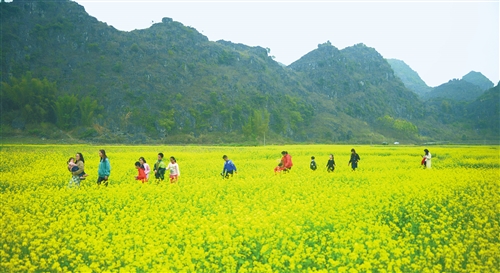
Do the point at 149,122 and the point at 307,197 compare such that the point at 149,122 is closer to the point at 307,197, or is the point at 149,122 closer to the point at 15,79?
the point at 15,79

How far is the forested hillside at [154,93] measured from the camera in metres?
89.2

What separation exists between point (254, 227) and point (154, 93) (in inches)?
4170

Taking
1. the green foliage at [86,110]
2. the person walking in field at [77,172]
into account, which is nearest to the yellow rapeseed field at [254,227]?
the person walking in field at [77,172]

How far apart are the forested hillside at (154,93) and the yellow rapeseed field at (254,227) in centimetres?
7190

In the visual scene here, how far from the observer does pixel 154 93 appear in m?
110

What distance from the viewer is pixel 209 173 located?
2391cm

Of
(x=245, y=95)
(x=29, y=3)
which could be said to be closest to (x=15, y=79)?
(x=29, y=3)

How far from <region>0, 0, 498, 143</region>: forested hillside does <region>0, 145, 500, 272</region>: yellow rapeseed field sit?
7190cm

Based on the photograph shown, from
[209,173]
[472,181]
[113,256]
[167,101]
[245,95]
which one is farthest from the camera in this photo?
[245,95]

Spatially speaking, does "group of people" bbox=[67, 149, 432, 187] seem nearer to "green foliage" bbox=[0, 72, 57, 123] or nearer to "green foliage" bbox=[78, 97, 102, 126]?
"green foliage" bbox=[78, 97, 102, 126]

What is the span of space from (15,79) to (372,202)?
103916 millimetres

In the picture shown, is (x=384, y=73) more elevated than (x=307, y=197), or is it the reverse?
(x=384, y=73)

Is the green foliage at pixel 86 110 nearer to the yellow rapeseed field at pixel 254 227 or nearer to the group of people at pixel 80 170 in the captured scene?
the yellow rapeseed field at pixel 254 227

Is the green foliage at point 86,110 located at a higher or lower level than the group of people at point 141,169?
higher
